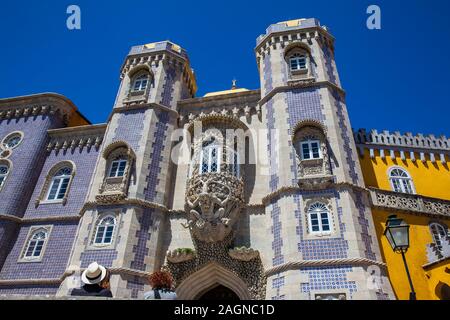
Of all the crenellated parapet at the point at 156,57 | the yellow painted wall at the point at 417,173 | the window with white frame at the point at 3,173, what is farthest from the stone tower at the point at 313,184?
the window with white frame at the point at 3,173

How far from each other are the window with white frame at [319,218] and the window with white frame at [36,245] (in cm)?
1418

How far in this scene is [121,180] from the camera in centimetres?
1844

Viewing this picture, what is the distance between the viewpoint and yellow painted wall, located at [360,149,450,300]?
14580 millimetres

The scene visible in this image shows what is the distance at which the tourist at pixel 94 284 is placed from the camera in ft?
25.2

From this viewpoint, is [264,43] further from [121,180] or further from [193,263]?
[193,263]

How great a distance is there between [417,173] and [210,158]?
465 inches

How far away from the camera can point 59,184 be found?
2170 centimetres

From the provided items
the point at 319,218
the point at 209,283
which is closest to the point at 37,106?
the point at 209,283

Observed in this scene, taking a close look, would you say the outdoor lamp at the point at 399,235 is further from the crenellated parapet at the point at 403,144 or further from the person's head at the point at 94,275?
the crenellated parapet at the point at 403,144

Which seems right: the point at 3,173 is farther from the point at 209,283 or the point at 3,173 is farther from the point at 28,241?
the point at 209,283

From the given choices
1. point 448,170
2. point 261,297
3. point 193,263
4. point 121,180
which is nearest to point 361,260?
point 261,297

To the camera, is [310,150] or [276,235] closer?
[276,235]

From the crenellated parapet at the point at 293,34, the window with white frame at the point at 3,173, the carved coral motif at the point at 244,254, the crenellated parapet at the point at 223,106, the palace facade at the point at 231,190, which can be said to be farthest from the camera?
the window with white frame at the point at 3,173
